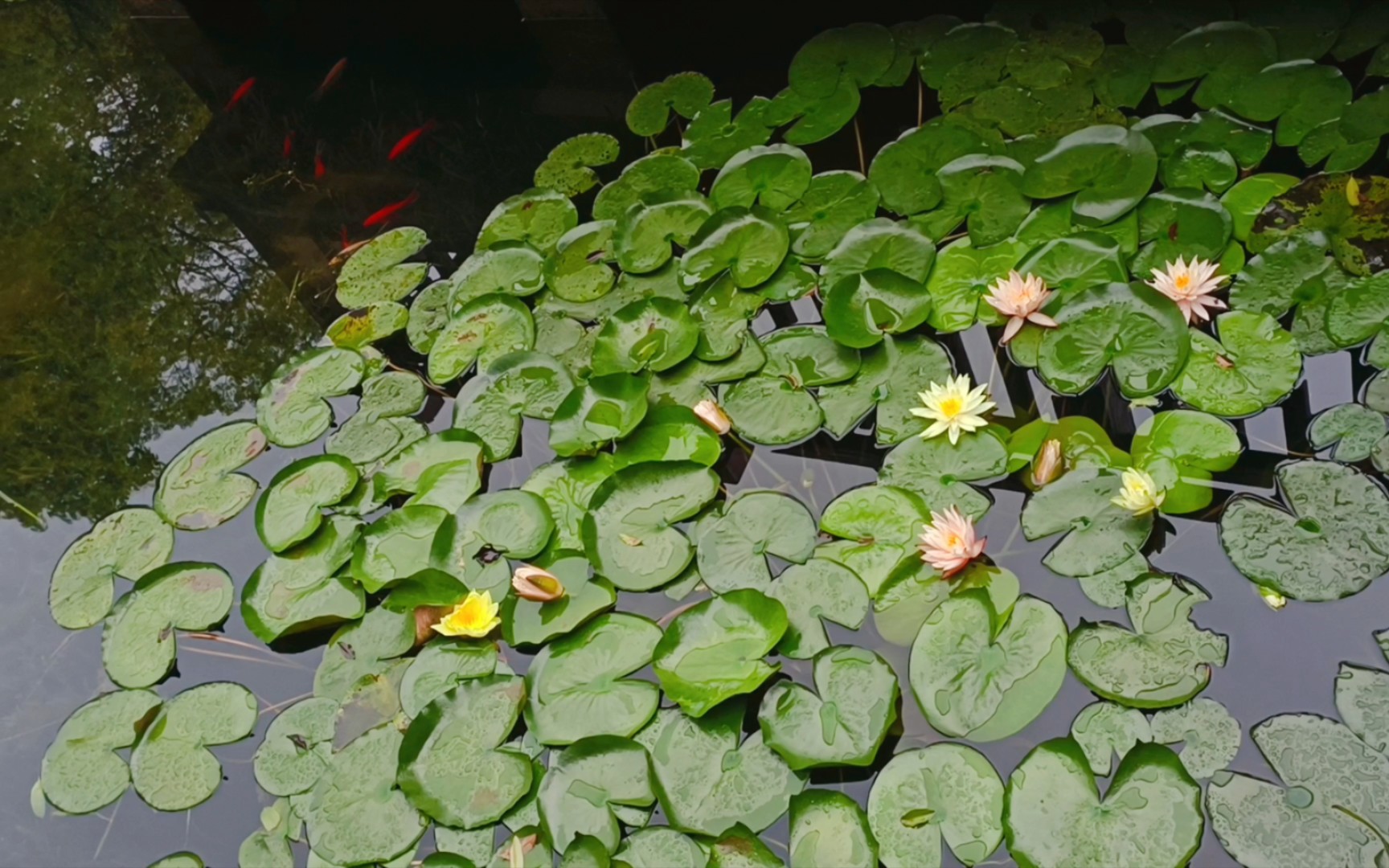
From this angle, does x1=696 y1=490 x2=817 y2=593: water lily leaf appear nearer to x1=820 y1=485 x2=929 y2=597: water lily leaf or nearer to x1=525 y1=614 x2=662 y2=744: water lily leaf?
x1=820 y1=485 x2=929 y2=597: water lily leaf

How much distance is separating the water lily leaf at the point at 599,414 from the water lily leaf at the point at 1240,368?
1174 mm

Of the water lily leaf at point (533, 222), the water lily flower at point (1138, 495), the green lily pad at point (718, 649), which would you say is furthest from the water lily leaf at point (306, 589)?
the water lily flower at point (1138, 495)

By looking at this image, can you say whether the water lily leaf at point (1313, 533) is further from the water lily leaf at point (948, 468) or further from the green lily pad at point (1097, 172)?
the green lily pad at point (1097, 172)

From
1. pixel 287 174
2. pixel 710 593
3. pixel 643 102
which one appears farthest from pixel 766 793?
pixel 287 174

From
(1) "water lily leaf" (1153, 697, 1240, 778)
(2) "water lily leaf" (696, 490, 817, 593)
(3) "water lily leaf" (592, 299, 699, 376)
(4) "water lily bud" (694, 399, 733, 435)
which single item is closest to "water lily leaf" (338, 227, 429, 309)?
(3) "water lily leaf" (592, 299, 699, 376)

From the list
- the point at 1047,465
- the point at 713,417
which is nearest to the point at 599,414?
the point at 713,417

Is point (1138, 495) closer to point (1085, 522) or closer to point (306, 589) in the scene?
point (1085, 522)

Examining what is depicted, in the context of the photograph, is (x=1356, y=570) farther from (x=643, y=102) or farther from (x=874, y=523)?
(x=643, y=102)

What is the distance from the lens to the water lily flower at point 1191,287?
2049 millimetres

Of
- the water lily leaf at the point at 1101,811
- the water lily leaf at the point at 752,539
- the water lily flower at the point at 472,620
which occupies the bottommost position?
the water lily leaf at the point at 1101,811

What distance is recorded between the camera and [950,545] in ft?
5.65

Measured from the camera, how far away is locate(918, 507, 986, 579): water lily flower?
172 centimetres

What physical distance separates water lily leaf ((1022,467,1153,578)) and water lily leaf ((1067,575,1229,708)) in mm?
85

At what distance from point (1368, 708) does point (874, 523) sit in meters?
0.86
